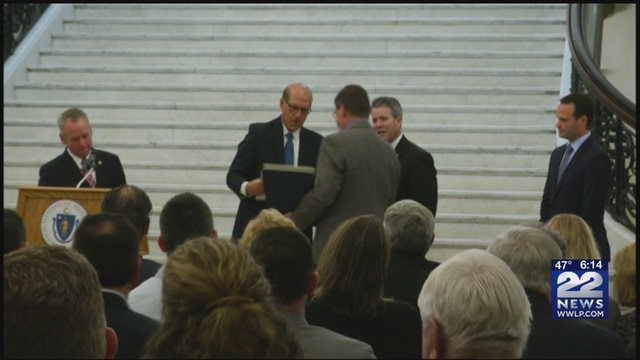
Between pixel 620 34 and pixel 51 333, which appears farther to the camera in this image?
pixel 620 34

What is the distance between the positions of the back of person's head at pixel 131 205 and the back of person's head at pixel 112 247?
131cm

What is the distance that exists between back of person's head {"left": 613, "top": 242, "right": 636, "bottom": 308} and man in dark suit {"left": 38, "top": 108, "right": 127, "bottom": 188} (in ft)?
12.0

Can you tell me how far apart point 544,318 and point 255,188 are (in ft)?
9.55

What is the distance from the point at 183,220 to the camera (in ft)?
14.8

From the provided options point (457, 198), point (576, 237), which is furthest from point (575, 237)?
point (457, 198)

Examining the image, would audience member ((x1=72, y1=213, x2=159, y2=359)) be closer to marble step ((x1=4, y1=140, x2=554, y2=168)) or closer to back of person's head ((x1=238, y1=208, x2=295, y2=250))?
back of person's head ((x1=238, y1=208, x2=295, y2=250))

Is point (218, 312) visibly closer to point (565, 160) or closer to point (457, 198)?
point (565, 160)

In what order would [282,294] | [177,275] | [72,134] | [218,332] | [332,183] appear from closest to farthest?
[218,332]
[177,275]
[282,294]
[332,183]
[72,134]

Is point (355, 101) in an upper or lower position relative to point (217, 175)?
upper

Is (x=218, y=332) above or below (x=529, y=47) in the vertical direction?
below

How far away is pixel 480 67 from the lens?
1012 centimetres

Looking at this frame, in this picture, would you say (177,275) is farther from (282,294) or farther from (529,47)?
(529,47)

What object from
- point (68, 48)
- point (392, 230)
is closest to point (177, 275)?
point (392, 230)

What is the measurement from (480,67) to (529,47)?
22.6 inches
